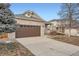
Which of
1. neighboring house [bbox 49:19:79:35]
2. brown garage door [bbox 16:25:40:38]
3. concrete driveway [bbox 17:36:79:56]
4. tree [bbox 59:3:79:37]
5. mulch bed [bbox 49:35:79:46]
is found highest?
tree [bbox 59:3:79:37]

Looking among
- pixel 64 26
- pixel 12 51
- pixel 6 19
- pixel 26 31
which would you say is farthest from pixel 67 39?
pixel 6 19

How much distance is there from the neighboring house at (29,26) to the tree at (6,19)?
1689 mm

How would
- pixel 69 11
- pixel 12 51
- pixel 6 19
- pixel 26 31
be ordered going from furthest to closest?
pixel 26 31
pixel 69 11
pixel 6 19
pixel 12 51

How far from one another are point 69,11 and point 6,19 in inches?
147

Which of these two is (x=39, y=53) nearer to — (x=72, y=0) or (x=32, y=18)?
(x=72, y=0)

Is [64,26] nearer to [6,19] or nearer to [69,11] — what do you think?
[69,11]

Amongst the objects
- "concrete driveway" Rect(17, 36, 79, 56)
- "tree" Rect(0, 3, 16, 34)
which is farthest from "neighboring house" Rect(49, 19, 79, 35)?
"tree" Rect(0, 3, 16, 34)

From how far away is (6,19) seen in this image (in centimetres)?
934

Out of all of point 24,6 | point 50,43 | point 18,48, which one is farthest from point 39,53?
point 24,6

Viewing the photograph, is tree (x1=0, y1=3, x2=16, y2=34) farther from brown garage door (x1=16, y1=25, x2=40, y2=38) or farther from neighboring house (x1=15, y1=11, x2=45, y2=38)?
brown garage door (x1=16, y1=25, x2=40, y2=38)

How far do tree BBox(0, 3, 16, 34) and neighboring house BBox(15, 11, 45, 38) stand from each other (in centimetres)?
169

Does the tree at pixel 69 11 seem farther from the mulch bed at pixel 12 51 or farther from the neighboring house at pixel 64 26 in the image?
the mulch bed at pixel 12 51

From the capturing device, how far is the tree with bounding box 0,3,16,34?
29.9 ft

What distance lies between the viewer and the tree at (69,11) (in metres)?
9.15
